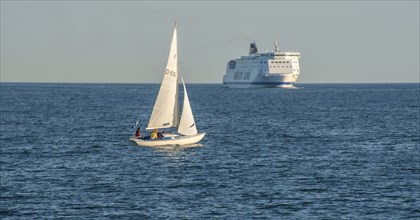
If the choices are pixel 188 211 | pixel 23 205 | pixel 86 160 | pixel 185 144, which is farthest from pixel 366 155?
pixel 23 205

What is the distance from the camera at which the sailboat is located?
6005cm

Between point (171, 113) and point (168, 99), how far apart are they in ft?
3.70

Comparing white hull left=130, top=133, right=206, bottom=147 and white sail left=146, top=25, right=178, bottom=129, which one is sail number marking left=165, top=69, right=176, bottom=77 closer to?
white sail left=146, top=25, right=178, bottom=129

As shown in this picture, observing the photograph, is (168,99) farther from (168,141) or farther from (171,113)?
(168,141)

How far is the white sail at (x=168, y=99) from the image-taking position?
201 feet

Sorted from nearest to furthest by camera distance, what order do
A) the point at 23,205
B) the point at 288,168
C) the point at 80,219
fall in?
the point at 80,219 → the point at 23,205 → the point at 288,168

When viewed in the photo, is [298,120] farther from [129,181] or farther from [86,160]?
[129,181]

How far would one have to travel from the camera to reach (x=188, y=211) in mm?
35969

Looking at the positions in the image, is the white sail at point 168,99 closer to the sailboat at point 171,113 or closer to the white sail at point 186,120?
→ the sailboat at point 171,113

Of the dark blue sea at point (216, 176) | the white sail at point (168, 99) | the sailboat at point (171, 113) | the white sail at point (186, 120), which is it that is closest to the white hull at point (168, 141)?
the sailboat at point (171, 113)

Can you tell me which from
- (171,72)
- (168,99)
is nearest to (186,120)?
(168,99)

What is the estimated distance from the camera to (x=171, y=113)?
62.0 meters

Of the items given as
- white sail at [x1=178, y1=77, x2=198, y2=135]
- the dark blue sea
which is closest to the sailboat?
white sail at [x1=178, y1=77, x2=198, y2=135]

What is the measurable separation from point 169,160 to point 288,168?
8417mm
